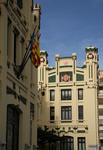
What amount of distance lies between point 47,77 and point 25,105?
28276 mm

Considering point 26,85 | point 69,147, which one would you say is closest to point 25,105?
point 26,85

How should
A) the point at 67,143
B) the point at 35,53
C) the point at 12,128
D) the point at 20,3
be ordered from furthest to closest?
the point at 67,143 < the point at 35,53 < the point at 20,3 < the point at 12,128

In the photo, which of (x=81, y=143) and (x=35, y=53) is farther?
(x=81, y=143)

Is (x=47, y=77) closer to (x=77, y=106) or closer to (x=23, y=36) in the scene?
(x=77, y=106)

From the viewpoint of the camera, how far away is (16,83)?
19.6 meters

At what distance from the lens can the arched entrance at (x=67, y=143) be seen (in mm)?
46206

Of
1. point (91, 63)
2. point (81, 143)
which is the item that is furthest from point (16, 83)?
point (91, 63)

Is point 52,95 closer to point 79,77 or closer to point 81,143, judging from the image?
point 79,77

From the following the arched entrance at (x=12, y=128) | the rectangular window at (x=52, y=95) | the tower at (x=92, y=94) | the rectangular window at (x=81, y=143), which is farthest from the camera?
the rectangular window at (x=52, y=95)

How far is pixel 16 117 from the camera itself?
20484 millimetres

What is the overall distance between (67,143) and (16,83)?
28.9 metres

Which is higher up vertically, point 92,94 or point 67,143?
point 92,94

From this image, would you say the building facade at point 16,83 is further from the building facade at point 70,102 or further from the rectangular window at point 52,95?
the rectangular window at point 52,95

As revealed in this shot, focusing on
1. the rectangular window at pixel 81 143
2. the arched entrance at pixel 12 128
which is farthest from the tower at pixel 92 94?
the arched entrance at pixel 12 128
